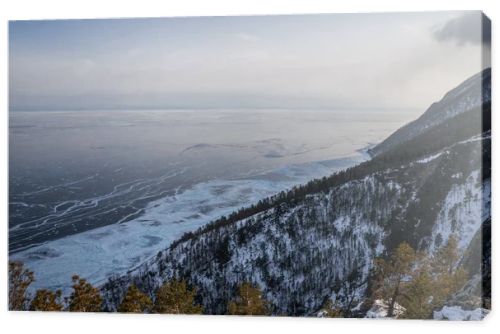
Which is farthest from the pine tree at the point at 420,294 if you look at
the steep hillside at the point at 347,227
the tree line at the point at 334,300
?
the steep hillside at the point at 347,227

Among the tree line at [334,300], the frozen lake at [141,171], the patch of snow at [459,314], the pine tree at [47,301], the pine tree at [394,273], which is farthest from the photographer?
the pine tree at [47,301]

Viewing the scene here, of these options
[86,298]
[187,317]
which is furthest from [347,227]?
[86,298]

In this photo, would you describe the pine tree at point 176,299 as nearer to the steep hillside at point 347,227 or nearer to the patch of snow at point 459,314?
the steep hillside at point 347,227

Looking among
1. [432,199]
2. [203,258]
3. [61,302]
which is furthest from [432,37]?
[61,302]

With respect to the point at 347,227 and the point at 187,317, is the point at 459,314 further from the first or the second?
the point at 187,317

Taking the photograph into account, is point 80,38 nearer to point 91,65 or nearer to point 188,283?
point 91,65
